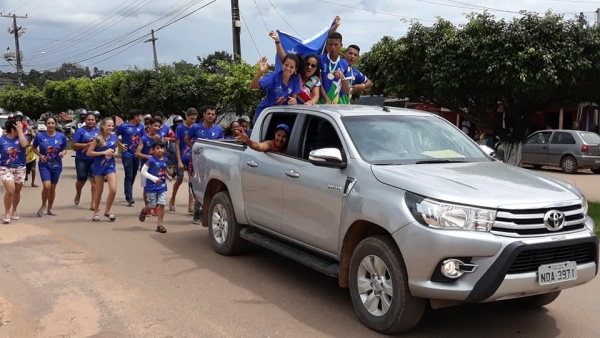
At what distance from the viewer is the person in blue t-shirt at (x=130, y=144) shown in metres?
11.7

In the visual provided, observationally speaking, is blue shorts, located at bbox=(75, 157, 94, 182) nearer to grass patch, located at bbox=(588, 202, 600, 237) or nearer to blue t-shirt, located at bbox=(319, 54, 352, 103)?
blue t-shirt, located at bbox=(319, 54, 352, 103)

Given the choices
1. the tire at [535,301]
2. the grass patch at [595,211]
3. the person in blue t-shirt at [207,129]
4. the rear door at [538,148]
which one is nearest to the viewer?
the tire at [535,301]

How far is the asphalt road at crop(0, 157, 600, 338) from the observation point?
494cm

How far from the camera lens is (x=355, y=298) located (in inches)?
197

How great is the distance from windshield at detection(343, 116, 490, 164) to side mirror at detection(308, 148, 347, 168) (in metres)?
0.21

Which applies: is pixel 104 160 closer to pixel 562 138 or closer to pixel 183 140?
pixel 183 140

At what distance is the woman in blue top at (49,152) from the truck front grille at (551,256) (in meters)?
8.22

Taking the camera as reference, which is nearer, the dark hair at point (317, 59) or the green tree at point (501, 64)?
the dark hair at point (317, 59)

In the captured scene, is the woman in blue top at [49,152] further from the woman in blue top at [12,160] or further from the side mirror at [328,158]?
the side mirror at [328,158]

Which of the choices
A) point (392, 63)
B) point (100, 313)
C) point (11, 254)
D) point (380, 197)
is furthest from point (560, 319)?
point (392, 63)

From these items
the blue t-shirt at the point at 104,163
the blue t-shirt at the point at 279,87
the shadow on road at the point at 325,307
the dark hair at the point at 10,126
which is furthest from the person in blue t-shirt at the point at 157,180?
the dark hair at the point at 10,126

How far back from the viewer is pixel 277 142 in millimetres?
6484

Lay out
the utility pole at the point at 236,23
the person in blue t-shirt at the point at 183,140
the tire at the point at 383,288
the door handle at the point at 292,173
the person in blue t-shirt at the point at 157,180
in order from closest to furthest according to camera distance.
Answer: the tire at the point at 383,288, the door handle at the point at 292,173, the person in blue t-shirt at the point at 157,180, the person in blue t-shirt at the point at 183,140, the utility pole at the point at 236,23

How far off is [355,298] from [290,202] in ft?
4.15
